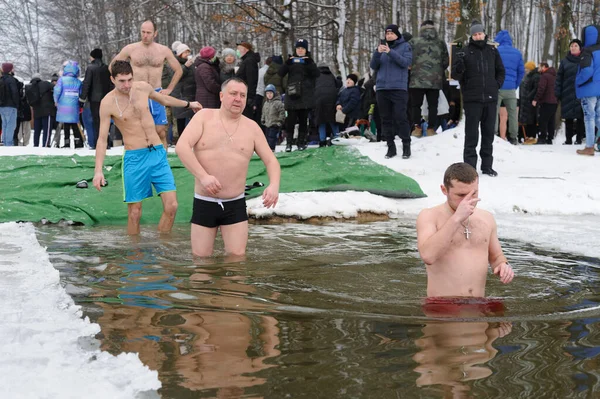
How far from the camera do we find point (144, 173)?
7.75 meters

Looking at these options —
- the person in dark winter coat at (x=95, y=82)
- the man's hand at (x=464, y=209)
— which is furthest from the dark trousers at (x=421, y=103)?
the man's hand at (x=464, y=209)

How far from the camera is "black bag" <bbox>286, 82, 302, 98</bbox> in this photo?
534 inches

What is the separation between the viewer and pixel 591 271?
6.02 meters

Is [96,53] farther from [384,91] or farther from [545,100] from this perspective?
[545,100]

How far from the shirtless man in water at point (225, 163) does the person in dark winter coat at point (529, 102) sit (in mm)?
12069

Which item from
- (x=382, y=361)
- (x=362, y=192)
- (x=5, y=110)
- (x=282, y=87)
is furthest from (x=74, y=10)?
(x=382, y=361)

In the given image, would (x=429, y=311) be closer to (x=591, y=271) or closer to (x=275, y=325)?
(x=275, y=325)

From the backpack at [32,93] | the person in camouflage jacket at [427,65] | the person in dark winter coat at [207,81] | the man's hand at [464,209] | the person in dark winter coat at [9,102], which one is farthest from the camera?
the backpack at [32,93]

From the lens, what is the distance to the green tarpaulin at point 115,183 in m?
9.23

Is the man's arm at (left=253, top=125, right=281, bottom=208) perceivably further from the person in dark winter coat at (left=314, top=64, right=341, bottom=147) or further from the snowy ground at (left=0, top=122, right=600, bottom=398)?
the person in dark winter coat at (left=314, top=64, right=341, bottom=147)

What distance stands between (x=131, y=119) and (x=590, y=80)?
796 centimetres

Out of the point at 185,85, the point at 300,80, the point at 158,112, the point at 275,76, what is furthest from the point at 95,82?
the point at 158,112

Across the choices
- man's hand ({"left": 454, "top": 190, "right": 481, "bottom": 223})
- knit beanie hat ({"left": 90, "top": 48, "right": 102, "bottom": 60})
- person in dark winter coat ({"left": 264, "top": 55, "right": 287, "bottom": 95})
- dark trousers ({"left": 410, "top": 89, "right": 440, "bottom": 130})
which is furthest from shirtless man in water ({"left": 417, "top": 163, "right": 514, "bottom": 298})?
knit beanie hat ({"left": 90, "top": 48, "right": 102, "bottom": 60})

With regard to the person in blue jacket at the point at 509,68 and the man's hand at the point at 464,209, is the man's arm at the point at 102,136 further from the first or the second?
the person in blue jacket at the point at 509,68
